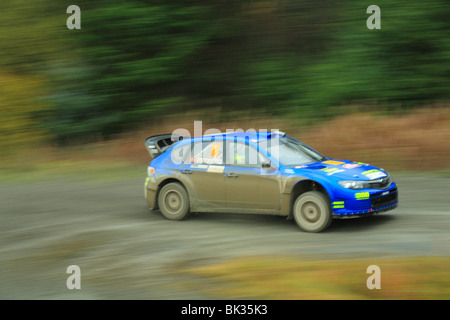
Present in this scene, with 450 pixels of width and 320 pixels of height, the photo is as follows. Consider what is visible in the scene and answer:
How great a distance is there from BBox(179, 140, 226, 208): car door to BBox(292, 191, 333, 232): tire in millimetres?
1433

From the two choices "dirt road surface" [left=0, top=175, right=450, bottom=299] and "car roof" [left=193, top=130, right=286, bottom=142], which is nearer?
"dirt road surface" [left=0, top=175, right=450, bottom=299]

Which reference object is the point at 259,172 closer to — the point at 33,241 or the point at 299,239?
the point at 299,239

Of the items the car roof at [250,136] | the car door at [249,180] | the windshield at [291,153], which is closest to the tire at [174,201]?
the car door at [249,180]

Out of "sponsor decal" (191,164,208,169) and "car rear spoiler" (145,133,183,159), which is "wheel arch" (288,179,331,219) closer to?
"sponsor decal" (191,164,208,169)

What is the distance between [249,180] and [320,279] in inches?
128

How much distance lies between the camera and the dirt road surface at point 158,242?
7926 mm

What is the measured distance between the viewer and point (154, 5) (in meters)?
22.7

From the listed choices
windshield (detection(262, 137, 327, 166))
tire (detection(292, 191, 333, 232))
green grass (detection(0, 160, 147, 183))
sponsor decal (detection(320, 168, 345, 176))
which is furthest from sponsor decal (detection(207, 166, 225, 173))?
green grass (detection(0, 160, 147, 183))

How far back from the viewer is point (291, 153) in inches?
418

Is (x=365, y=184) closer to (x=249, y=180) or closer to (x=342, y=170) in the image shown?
(x=342, y=170)

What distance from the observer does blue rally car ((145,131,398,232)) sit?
379 inches

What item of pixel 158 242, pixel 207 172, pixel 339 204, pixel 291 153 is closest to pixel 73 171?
pixel 207 172

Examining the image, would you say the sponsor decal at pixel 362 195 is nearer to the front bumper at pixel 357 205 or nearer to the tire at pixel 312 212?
the front bumper at pixel 357 205

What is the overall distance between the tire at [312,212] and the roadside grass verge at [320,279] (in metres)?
1.45
